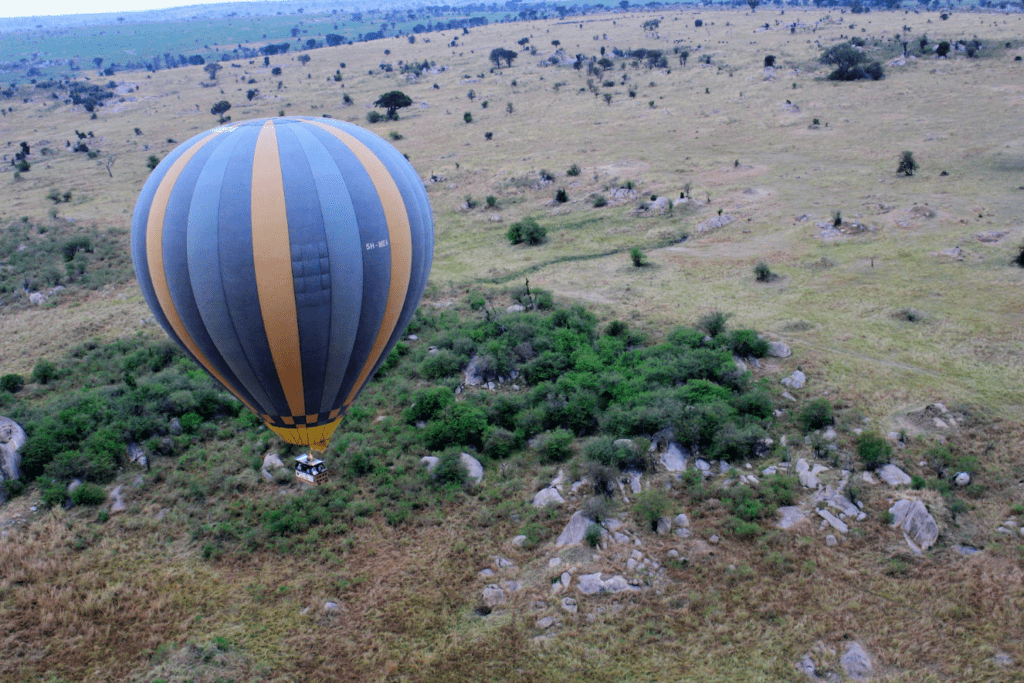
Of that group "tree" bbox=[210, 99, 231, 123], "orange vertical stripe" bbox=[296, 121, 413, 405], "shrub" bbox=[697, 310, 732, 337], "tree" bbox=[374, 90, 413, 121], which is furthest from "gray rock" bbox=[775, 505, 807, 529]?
"tree" bbox=[210, 99, 231, 123]

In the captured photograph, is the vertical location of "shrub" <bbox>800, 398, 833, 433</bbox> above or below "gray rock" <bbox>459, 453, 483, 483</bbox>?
above

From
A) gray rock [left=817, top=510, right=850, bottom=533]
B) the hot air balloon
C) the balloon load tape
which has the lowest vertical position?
gray rock [left=817, top=510, right=850, bottom=533]

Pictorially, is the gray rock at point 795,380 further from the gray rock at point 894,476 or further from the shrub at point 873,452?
the gray rock at point 894,476

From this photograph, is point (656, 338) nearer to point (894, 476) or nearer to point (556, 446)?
point (556, 446)

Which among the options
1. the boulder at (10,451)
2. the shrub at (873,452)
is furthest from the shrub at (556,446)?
the boulder at (10,451)

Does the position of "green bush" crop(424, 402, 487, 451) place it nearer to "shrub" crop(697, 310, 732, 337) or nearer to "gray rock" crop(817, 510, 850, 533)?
"gray rock" crop(817, 510, 850, 533)

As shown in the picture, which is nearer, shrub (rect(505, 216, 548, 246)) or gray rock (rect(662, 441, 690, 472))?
gray rock (rect(662, 441, 690, 472))

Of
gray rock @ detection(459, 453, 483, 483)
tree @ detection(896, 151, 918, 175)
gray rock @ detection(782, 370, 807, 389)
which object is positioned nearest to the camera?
gray rock @ detection(459, 453, 483, 483)

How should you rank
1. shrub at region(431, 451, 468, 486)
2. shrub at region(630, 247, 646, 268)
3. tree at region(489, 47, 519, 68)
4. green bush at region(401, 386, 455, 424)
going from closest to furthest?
shrub at region(431, 451, 468, 486), green bush at region(401, 386, 455, 424), shrub at region(630, 247, 646, 268), tree at region(489, 47, 519, 68)
